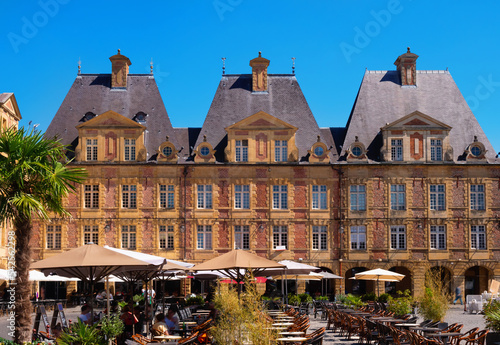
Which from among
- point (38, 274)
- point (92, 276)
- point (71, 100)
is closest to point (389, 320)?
point (92, 276)

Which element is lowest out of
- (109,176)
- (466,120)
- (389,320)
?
(389,320)

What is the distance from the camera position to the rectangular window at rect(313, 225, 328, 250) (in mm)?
43656

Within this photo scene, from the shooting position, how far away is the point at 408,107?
153 ft

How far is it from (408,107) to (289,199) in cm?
1061

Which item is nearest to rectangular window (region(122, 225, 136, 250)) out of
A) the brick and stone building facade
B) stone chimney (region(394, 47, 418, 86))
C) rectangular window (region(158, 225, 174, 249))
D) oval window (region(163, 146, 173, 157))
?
the brick and stone building facade

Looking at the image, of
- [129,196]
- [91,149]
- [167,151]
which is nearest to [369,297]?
[167,151]

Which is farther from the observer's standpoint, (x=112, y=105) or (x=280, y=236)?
(x=112, y=105)

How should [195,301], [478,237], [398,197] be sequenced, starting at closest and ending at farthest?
[195,301]
[478,237]
[398,197]

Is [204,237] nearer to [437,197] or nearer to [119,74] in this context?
[119,74]

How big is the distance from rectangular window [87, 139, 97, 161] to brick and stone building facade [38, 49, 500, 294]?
63 millimetres

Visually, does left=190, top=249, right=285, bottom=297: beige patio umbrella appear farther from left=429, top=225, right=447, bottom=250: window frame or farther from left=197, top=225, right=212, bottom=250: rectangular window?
left=429, top=225, right=447, bottom=250: window frame

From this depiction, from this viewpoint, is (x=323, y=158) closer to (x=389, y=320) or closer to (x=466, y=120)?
(x=466, y=120)

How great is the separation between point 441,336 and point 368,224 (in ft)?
84.6

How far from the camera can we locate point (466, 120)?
4622 centimetres
